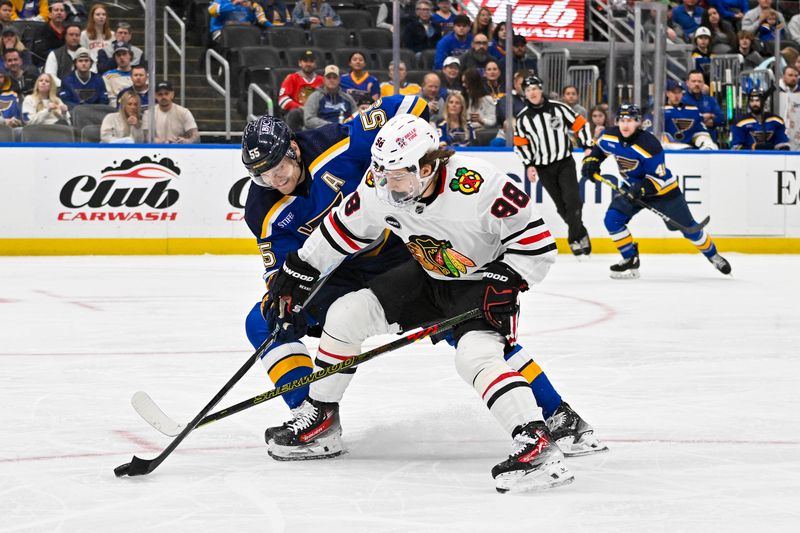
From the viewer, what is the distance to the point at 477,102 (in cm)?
1016

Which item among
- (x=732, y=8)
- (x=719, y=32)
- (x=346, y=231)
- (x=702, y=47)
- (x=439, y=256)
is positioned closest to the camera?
(x=439, y=256)

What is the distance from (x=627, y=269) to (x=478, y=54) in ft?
9.01

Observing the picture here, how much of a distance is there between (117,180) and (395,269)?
22.6ft

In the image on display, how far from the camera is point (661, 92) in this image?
10039mm

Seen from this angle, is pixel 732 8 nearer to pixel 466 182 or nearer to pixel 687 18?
pixel 687 18

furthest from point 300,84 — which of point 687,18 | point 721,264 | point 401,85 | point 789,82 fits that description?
point 687,18

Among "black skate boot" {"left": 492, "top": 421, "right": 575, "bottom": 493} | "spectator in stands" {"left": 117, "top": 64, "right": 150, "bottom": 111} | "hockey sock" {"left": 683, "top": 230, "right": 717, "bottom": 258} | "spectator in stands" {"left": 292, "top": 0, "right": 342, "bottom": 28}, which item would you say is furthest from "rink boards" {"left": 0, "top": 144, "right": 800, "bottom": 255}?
"black skate boot" {"left": 492, "top": 421, "right": 575, "bottom": 493}

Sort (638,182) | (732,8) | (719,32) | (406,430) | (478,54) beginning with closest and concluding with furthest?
(406,430) → (638,182) → (478,54) → (719,32) → (732,8)

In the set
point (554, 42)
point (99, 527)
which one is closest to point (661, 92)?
point (554, 42)

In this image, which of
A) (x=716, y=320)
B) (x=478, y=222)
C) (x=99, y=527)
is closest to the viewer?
(x=99, y=527)

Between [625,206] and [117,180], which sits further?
[117,180]

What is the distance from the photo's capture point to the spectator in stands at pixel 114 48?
947cm

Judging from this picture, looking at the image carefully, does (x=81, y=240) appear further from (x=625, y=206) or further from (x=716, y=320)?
(x=716, y=320)

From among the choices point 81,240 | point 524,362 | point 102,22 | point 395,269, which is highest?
point 102,22
